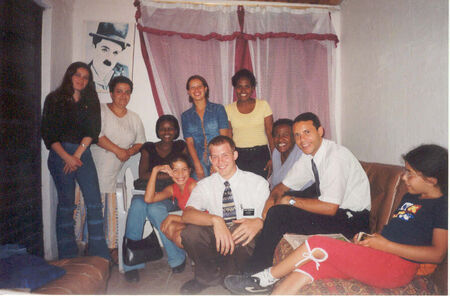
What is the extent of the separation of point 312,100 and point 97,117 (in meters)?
2.09

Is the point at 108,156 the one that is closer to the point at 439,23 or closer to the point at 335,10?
the point at 439,23

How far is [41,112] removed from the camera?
2.17 m

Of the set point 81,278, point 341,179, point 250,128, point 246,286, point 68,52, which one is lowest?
point 246,286

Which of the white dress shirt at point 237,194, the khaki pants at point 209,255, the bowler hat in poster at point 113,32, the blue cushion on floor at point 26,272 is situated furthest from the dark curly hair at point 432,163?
the bowler hat in poster at point 113,32

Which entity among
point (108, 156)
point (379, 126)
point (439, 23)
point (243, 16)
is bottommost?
point (108, 156)

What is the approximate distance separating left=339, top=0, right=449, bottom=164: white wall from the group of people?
1.53 feet

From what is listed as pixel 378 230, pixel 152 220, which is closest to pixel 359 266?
pixel 378 230

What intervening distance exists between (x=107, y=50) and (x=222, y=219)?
6.92 feet

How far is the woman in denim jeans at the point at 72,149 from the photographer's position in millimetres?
1974

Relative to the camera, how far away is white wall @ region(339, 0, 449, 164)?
1448 mm

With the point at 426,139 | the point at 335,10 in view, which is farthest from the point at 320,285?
the point at 335,10

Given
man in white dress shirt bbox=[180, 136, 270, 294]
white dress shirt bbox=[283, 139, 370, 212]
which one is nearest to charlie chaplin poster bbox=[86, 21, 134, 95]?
man in white dress shirt bbox=[180, 136, 270, 294]

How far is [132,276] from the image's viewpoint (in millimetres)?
1897

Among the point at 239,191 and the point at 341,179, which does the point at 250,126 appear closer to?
the point at 239,191
